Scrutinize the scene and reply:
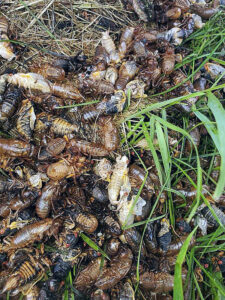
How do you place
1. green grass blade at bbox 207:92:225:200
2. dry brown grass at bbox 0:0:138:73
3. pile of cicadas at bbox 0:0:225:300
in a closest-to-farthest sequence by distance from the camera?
green grass blade at bbox 207:92:225:200 → pile of cicadas at bbox 0:0:225:300 → dry brown grass at bbox 0:0:138:73

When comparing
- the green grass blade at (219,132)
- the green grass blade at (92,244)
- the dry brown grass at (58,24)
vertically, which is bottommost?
the green grass blade at (92,244)

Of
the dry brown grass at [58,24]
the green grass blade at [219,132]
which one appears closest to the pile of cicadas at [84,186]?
the dry brown grass at [58,24]

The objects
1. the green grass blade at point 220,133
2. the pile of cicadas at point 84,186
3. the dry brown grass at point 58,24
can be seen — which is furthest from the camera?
the dry brown grass at point 58,24

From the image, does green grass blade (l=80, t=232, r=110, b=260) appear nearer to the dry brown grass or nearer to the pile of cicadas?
the pile of cicadas

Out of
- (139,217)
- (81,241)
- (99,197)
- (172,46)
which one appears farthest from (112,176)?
(172,46)

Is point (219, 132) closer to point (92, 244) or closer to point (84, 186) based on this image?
point (84, 186)

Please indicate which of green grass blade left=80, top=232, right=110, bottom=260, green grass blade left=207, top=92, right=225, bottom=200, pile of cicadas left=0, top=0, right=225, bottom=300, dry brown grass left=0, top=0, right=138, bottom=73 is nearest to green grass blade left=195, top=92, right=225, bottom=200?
green grass blade left=207, top=92, right=225, bottom=200

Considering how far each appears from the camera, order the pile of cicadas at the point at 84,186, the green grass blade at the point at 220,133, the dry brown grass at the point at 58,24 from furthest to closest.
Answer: the dry brown grass at the point at 58,24 → the pile of cicadas at the point at 84,186 → the green grass blade at the point at 220,133

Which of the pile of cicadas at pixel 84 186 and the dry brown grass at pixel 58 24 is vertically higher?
the dry brown grass at pixel 58 24

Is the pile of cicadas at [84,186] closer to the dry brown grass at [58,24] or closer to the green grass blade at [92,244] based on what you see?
the green grass blade at [92,244]

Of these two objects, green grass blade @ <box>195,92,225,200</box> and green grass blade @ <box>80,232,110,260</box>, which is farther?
green grass blade @ <box>80,232,110,260</box>
